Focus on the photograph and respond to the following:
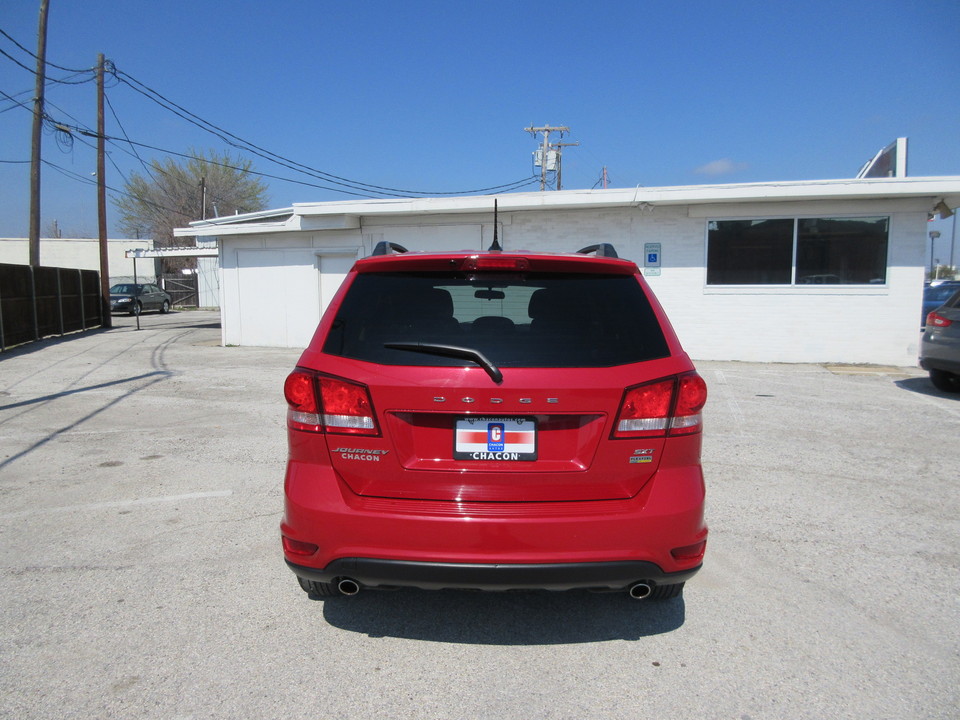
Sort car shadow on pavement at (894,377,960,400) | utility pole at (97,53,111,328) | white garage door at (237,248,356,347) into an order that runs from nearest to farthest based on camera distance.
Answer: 1. car shadow on pavement at (894,377,960,400)
2. white garage door at (237,248,356,347)
3. utility pole at (97,53,111,328)

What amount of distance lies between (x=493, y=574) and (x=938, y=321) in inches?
362

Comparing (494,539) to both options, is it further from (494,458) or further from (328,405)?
(328,405)

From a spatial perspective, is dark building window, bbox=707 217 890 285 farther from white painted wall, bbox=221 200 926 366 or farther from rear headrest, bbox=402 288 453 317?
rear headrest, bbox=402 288 453 317

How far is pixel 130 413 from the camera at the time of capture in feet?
27.0

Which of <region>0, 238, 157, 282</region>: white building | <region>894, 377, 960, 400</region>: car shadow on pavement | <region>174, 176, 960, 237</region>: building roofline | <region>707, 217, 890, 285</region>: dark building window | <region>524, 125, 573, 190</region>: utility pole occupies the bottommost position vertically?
<region>894, 377, 960, 400</region>: car shadow on pavement

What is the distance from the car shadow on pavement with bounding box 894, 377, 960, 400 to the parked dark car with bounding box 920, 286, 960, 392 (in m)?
0.25

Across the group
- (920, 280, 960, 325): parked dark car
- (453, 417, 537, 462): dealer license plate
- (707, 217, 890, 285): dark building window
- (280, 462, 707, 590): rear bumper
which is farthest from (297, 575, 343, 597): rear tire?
(920, 280, 960, 325): parked dark car

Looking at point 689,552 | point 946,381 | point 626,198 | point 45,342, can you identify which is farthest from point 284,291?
point 689,552

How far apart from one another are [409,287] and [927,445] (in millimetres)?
6118

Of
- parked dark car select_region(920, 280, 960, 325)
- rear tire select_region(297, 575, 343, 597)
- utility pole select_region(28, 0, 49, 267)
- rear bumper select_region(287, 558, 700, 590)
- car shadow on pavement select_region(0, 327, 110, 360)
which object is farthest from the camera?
utility pole select_region(28, 0, 49, 267)

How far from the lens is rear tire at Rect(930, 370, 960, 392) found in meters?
9.61

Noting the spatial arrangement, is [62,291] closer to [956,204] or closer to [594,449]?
[594,449]

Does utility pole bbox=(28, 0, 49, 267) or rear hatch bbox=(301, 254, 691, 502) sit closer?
rear hatch bbox=(301, 254, 691, 502)

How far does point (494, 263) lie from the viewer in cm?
286
